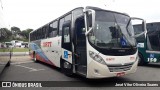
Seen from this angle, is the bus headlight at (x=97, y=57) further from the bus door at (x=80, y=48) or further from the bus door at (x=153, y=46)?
the bus door at (x=153, y=46)

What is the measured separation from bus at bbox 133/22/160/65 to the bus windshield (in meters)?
5.53

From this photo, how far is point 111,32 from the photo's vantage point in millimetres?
7613

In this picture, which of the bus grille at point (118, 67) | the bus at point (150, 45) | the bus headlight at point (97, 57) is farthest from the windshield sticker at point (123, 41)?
the bus at point (150, 45)

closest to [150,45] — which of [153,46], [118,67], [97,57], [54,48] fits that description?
[153,46]

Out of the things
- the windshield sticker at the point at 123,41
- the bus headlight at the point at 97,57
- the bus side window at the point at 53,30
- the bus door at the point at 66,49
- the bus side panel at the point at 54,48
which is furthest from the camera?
the bus side window at the point at 53,30

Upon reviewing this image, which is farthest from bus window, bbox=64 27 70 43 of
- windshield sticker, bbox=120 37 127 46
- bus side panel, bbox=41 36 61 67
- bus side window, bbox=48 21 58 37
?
windshield sticker, bbox=120 37 127 46

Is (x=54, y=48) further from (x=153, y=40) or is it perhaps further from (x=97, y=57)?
(x=153, y=40)

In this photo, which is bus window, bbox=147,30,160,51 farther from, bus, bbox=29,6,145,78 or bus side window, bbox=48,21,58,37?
bus side window, bbox=48,21,58,37

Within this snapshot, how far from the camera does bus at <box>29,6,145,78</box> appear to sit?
284 inches

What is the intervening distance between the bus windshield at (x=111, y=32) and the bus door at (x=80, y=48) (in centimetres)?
71

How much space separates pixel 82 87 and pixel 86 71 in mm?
650

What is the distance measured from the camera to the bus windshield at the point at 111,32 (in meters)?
7.34

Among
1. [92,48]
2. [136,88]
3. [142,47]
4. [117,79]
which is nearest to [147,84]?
[136,88]

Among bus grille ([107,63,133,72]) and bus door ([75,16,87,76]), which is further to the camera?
bus door ([75,16,87,76])
